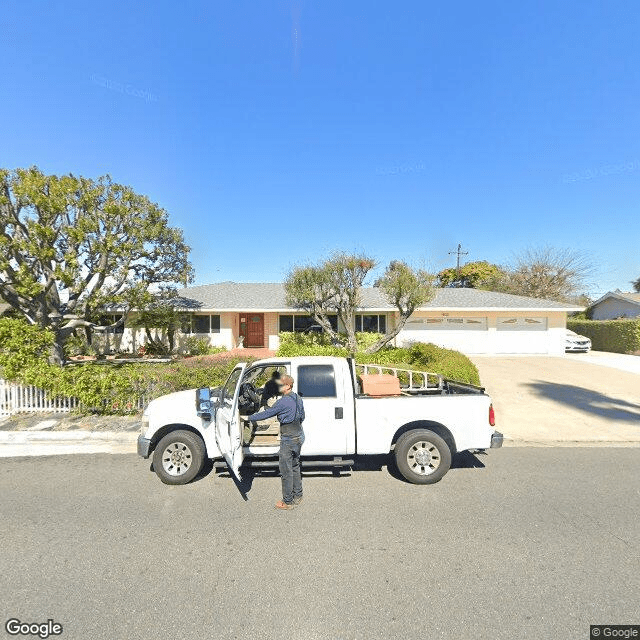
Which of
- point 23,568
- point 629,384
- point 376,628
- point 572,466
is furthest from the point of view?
point 629,384

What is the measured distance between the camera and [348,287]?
14.9 m

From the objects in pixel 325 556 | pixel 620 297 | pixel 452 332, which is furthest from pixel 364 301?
pixel 620 297

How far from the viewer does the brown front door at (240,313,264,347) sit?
19719mm

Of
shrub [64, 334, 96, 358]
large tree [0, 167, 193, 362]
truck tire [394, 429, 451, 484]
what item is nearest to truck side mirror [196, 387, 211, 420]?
truck tire [394, 429, 451, 484]

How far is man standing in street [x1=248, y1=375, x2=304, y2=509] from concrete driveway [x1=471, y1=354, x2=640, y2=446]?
14.9 ft

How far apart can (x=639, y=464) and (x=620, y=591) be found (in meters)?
3.71

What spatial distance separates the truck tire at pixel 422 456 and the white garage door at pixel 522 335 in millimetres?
16580

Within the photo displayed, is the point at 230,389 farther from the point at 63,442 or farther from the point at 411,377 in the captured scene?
the point at 63,442

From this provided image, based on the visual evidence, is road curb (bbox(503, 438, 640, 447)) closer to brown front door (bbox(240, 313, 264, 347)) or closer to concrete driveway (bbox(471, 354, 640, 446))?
concrete driveway (bbox(471, 354, 640, 446))

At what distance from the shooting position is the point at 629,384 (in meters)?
11.2

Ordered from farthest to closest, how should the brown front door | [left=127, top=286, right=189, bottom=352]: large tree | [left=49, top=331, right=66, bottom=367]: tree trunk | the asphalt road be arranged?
the brown front door → [left=127, top=286, right=189, bottom=352]: large tree → [left=49, top=331, right=66, bottom=367]: tree trunk → the asphalt road

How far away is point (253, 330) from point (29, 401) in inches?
488

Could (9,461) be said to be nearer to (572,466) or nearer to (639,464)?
(572,466)

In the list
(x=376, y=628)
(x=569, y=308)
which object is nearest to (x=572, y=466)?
(x=376, y=628)
